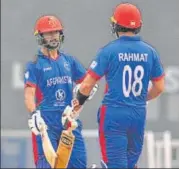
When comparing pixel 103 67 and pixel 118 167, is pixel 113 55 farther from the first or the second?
pixel 118 167

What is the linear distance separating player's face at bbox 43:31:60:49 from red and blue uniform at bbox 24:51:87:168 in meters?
0.15

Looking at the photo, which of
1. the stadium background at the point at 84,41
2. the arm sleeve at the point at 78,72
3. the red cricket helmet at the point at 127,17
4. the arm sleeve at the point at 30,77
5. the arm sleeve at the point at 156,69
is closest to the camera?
the red cricket helmet at the point at 127,17

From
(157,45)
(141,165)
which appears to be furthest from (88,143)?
(157,45)

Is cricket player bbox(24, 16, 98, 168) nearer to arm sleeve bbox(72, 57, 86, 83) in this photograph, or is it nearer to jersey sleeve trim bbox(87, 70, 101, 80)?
arm sleeve bbox(72, 57, 86, 83)

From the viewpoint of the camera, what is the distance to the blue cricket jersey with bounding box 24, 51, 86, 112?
1074 cm

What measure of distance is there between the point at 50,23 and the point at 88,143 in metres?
5.08

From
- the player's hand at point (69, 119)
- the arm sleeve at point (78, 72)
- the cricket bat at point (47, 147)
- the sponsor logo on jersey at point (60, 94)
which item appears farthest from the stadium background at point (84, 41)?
the player's hand at point (69, 119)

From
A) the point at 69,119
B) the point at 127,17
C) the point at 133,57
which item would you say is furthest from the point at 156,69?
the point at 69,119

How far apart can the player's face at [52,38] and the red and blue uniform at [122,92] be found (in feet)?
2.70

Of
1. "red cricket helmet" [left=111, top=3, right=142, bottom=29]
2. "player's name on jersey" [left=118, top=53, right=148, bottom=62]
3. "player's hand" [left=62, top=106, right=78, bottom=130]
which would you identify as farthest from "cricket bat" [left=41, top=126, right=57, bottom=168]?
"red cricket helmet" [left=111, top=3, right=142, bottom=29]

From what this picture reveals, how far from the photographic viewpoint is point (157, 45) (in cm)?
1820

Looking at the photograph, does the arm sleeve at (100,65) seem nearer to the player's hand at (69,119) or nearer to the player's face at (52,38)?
the player's hand at (69,119)

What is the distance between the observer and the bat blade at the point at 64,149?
10164 millimetres

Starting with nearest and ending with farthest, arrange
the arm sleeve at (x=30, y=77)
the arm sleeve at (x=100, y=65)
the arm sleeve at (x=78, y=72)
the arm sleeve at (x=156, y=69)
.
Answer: the arm sleeve at (x=100, y=65), the arm sleeve at (x=156, y=69), the arm sleeve at (x=30, y=77), the arm sleeve at (x=78, y=72)
